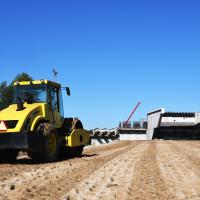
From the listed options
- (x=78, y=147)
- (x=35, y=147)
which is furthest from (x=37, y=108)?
(x=78, y=147)

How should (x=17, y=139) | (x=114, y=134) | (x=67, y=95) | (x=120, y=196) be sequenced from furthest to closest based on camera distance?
(x=114, y=134) → (x=67, y=95) → (x=17, y=139) → (x=120, y=196)

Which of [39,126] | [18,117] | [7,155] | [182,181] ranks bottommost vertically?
[182,181]

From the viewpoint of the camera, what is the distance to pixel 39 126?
12969 millimetres

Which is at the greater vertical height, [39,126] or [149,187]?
[39,126]

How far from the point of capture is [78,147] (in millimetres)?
→ 15977

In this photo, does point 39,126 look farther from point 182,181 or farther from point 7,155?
point 182,181

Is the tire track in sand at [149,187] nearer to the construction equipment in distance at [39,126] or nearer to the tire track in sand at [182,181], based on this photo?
the tire track in sand at [182,181]

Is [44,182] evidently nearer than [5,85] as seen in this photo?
Yes

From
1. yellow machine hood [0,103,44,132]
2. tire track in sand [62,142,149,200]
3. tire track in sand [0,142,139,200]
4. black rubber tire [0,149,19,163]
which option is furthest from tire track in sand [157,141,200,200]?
black rubber tire [0,149,19,163]

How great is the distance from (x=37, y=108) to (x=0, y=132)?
4.65 feet

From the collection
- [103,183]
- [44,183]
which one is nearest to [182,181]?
[103,183]

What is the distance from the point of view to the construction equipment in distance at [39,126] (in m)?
12.4

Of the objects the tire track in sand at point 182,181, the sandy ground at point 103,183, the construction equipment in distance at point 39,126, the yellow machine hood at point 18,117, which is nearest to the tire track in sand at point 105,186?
the sandy ground at point 103,183

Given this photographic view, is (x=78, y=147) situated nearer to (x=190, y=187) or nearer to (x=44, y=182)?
(x=44, y=182)
